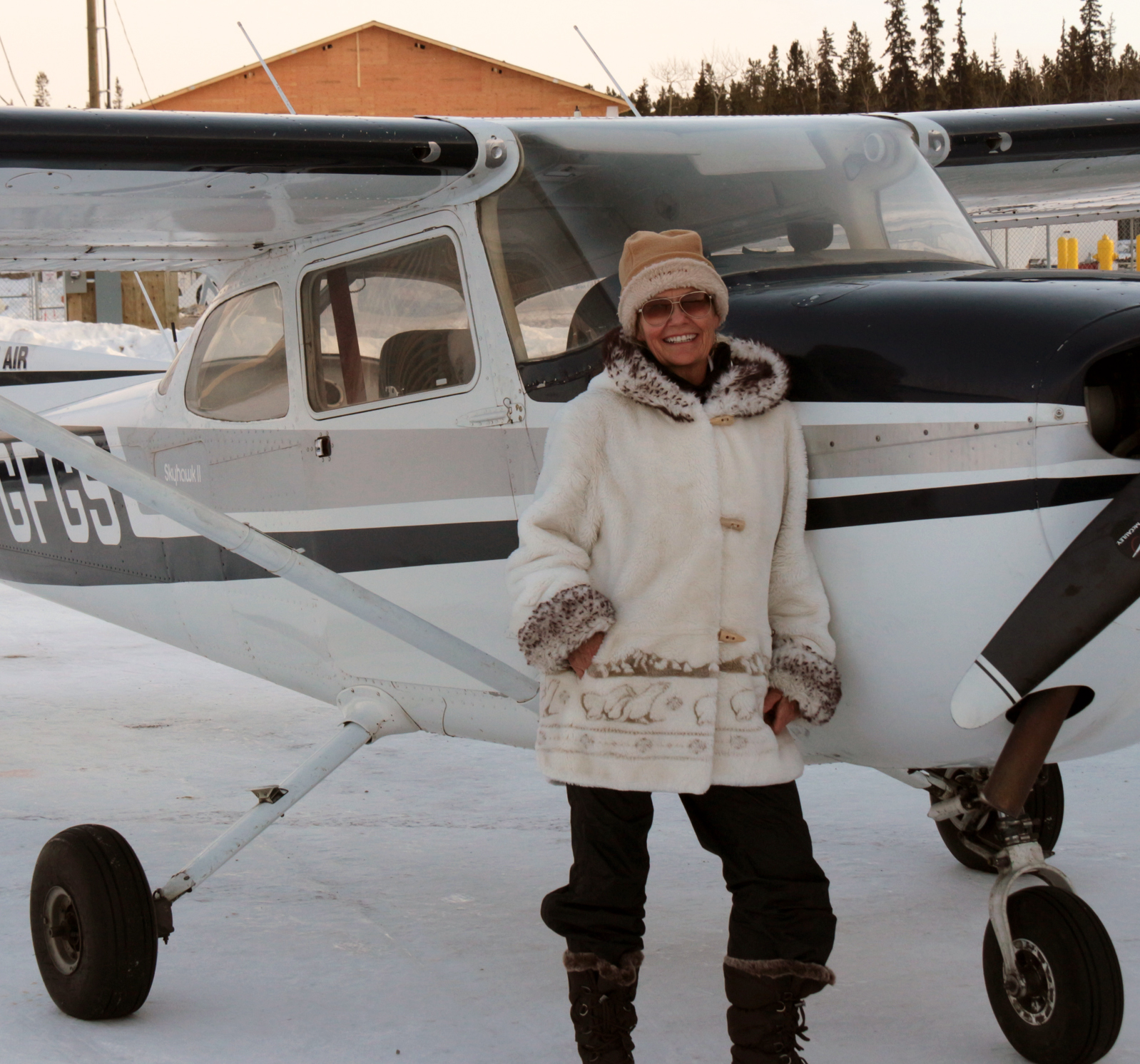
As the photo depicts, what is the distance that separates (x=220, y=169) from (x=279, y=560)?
3.23 ft

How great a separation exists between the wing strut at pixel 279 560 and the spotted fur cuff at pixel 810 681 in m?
0.73

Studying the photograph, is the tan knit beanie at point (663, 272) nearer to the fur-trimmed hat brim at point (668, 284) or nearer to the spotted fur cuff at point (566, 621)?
the fur-trimmed hat brim at point (668, 284)

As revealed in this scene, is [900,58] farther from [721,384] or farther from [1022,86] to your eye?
[721,384]

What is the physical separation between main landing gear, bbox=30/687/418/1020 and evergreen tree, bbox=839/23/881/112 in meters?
58.6

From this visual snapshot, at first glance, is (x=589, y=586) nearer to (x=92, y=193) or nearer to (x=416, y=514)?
(x=416, y=514)

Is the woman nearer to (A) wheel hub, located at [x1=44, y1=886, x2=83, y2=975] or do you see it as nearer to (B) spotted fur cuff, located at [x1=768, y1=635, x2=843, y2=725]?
(B) spotted fur cuff, located at [x1=768, y1=635, x2=843, y2=725]

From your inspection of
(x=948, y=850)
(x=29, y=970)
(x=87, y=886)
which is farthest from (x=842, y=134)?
(x=29, y=970)

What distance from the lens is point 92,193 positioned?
350 centimetres

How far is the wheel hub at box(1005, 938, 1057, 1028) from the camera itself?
2.68m

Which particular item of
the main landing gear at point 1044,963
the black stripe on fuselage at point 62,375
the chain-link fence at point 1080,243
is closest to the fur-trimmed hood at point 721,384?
the main landing gear at point 1044,963

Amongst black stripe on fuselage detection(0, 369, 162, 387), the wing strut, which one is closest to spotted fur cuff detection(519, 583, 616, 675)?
the wing strut

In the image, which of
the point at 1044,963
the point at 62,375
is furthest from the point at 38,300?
the point at 1044,963

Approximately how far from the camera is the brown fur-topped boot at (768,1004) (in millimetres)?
2430

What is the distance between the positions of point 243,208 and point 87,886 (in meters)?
1.76
